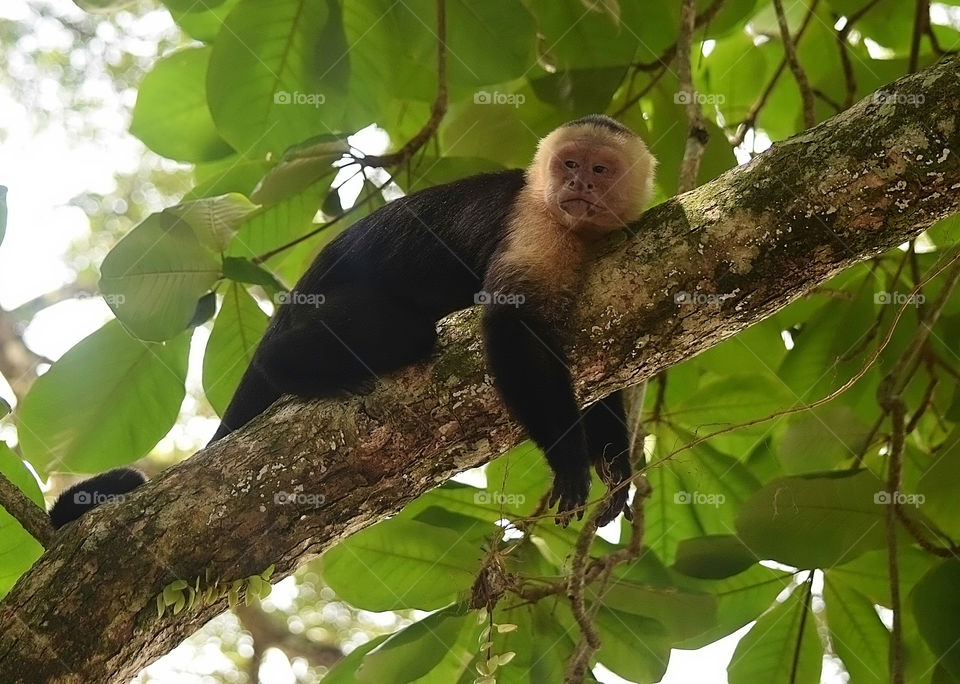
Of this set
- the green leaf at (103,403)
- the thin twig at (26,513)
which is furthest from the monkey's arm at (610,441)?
the thin twig at (26,513)

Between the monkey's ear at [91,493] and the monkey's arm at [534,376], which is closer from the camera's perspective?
the monkey's arm at [534,376]

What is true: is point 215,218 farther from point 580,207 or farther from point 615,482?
point 615,482

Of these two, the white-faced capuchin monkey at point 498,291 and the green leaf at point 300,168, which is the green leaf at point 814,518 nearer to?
the white-faced capuchin monkey at point 498,291

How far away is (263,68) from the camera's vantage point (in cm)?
225

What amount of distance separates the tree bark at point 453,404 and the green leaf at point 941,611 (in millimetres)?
802

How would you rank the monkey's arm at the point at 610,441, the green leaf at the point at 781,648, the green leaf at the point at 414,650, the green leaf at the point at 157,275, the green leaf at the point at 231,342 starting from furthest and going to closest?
the green leaf at the point at 231,342 < the monkey's arm at the point at 610,441 < the green leaf at the point at 781,648 < the green leaf at the point at 157,275 < the green leaf at the point at 414,650

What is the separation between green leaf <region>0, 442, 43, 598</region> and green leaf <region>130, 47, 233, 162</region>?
102cm

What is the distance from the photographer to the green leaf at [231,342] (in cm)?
232

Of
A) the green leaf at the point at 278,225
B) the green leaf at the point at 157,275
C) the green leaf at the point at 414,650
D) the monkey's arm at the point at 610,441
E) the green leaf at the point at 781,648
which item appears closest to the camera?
the green leaf at the point at 414,650

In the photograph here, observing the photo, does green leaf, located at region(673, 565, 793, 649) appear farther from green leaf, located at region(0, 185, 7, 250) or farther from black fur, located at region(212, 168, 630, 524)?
green leaf, located at region(0, 185, 7, 250)

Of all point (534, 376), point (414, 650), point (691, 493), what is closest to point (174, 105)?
point (534, 376)

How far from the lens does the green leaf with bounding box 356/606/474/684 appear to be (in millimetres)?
1870

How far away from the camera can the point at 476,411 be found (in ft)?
5.57

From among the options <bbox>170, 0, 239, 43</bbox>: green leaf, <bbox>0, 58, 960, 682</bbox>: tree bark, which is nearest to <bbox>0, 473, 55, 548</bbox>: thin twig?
<bbox>0, 58, 960, 682</bbox>: tree bark
